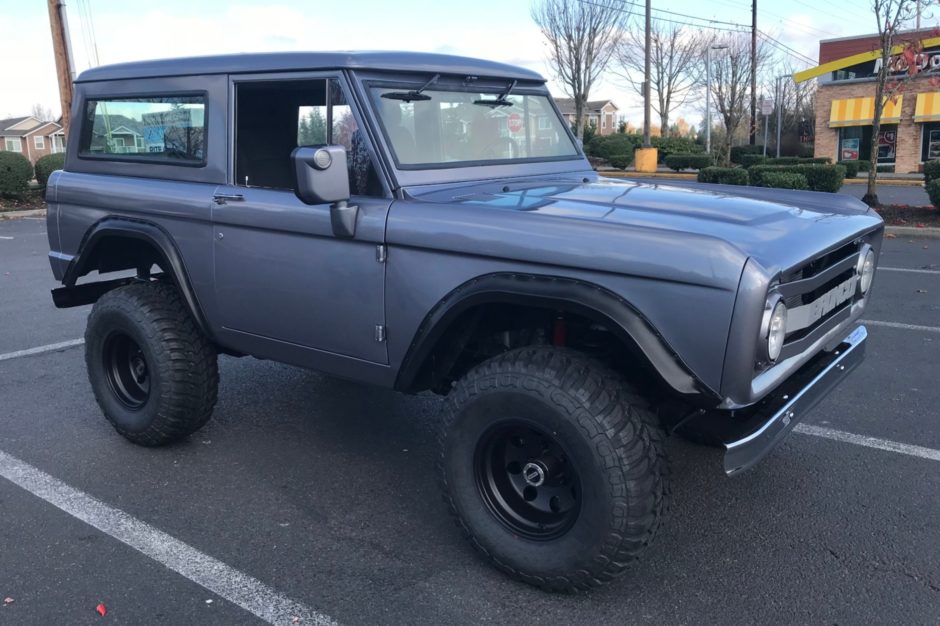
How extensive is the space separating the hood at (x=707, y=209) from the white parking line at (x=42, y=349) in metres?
4.23

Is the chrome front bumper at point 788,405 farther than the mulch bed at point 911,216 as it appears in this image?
No

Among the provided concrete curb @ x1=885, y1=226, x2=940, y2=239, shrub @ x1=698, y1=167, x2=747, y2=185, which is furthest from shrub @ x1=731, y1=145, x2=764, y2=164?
concrete curb @ x1=885, y1=226, x2=940, y2=239

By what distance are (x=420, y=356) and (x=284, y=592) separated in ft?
3.23

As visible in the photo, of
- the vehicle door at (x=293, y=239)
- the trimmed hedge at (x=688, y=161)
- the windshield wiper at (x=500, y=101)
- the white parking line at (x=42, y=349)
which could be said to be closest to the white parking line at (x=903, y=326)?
the windshield wiper at (x=500, y=101)

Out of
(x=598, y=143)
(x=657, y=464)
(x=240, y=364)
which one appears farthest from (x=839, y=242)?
(x=598, y=143)

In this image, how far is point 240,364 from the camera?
573 cm

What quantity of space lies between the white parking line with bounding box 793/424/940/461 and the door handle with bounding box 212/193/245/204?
3089 millimetres

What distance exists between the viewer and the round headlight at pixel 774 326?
8.08 feet

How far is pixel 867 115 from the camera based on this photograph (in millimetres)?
30844

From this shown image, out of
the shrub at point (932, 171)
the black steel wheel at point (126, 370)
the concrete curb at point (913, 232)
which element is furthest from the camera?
the shrub at point (932, 171)

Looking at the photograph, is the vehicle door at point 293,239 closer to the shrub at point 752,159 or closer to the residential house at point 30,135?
the shrub at point 752,159

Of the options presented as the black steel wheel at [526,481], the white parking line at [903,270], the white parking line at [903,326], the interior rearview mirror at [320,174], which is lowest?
the white parking line at [903,270]

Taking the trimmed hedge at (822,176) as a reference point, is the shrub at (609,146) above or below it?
above

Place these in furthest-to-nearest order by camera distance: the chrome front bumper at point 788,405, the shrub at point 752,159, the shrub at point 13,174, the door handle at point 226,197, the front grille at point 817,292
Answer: the shrub at point 752,159 < the shrub at point 13,174 < the door handle at point 226,197 < the front grille at point 817,292 < the chrome front bumper at point 788,405
